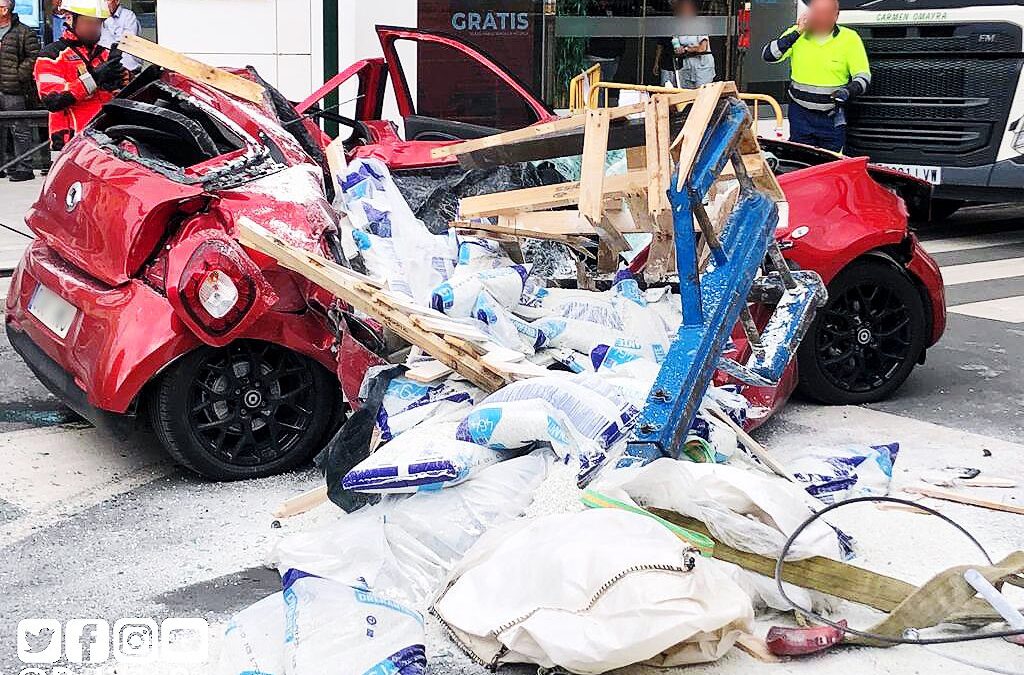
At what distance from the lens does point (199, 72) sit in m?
5.34

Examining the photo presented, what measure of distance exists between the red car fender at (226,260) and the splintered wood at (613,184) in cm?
94

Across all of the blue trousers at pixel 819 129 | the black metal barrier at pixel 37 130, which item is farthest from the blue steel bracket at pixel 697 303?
the black metal barrier at pixel 37 130

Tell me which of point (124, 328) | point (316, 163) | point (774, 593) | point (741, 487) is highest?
point (316, 163)

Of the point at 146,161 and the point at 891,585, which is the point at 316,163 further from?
the point at 891,585

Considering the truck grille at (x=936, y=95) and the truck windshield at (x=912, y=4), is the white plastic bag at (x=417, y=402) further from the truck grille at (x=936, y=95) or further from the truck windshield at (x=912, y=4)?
the truck windshield at (x=912, y=4)

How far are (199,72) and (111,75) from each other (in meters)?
3.66

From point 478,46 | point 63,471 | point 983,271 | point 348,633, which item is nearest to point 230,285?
point 63,471

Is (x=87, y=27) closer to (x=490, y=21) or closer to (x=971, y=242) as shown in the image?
(x=490, y=21)

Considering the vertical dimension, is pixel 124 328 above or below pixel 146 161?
below

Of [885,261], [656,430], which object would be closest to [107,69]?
[885,261]

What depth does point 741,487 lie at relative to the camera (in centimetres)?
359

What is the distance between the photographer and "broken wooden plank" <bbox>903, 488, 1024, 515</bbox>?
449 cm

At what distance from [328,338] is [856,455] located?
2028mm

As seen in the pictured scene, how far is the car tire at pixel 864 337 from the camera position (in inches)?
223
